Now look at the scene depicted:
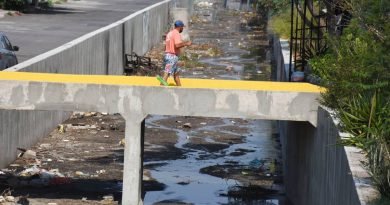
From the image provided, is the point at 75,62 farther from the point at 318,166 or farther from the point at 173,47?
the point at 318,166

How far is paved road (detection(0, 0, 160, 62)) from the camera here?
38250 millimetres

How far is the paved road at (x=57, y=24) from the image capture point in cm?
3825

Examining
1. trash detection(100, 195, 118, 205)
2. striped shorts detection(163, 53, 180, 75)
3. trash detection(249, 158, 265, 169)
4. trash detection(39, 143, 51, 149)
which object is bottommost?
trash detection(249, 158, 265, 169)

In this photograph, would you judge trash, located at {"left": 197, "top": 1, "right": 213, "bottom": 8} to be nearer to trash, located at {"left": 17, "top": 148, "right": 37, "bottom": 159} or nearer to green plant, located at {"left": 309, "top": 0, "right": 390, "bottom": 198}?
trash, located at {"left": 17, "top": 148, "right": 37, "bottom": 159}

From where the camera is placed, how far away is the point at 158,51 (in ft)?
171

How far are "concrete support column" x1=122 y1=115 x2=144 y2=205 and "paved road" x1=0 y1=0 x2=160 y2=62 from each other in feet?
44.4

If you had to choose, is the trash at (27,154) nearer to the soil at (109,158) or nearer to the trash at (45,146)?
the soil at (109,158)

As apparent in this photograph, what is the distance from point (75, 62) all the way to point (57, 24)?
61.3ft

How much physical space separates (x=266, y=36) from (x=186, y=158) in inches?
1541

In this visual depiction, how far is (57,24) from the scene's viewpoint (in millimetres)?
48500

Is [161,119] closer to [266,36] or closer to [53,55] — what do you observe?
[53,55]

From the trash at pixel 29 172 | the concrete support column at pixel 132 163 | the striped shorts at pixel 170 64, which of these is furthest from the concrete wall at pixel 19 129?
the striped shorts at pixel 170 64

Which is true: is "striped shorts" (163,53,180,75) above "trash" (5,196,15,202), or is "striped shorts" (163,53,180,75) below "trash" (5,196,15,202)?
above

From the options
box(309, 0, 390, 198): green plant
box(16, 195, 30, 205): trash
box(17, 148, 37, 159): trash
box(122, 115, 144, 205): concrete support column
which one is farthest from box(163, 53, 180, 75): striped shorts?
box(17, 148, 37, 159): trash
